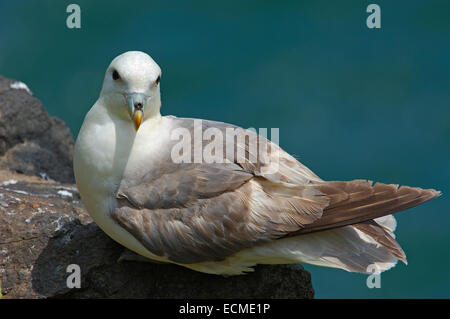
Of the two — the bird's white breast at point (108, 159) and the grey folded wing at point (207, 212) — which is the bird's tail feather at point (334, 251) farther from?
the bird's white breast at point (108, 159)

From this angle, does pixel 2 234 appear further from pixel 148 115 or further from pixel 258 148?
pixel 258 148

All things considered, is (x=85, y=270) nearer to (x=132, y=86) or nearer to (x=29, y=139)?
(x=132, y=86)

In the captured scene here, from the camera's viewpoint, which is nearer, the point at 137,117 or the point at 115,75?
the point at 137,117

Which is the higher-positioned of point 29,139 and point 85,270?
point 29,139

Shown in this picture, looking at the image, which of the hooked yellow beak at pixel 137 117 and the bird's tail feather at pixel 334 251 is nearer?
the hooked yellow beak at pixel 137 117

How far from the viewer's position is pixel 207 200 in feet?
12.1

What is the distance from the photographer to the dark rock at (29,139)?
5223mm

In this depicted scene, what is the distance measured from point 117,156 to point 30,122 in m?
1.90

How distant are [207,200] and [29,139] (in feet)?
7.31

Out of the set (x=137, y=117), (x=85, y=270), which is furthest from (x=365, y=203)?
(x=85, y=270)

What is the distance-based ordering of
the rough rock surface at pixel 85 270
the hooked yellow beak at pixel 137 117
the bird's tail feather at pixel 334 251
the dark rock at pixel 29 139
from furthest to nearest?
the dark rock at pixel 29 139
the rough rock surface at pixel 85 270
the bird's tail feather at pixel 334 251
the hooked yellow beak at pixel 137 117

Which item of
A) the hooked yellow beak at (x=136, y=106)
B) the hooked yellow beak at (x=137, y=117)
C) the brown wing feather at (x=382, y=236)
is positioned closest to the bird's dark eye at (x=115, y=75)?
the hooked yellow beak at (x=136, y=106)

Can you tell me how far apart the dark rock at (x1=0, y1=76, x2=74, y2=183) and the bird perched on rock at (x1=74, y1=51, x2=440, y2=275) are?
60.7 inches
